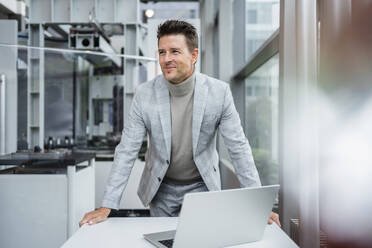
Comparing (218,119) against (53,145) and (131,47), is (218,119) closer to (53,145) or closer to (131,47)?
(53,145)

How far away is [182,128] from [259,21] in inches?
53.9

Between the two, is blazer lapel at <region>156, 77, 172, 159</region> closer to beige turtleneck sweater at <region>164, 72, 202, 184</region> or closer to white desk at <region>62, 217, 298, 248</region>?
beige turtleneck sweater at <region>164, 72, 202, 184</region>

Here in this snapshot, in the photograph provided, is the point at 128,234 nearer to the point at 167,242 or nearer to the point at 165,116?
the point at 167,242

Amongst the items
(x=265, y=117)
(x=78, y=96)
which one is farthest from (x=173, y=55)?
(x=78, y=96)

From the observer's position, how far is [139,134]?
5.98ft

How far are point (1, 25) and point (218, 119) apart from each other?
7.97ft

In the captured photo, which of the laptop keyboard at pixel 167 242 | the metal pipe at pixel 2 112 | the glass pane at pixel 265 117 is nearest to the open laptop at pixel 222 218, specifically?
the laptop keyboard at pixel 167 242

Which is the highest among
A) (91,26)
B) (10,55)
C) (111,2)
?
(111,2)

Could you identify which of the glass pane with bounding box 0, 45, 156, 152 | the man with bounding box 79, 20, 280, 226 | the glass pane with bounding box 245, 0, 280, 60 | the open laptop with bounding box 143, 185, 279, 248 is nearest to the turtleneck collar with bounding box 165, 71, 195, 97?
the man with bounding box 79, 20, 280, 226

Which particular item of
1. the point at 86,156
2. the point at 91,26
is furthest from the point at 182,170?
the point at 91,26

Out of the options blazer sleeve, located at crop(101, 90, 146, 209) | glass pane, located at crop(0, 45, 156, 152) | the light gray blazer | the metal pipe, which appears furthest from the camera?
glass pane, located at crop(0, 45, 156, 152)

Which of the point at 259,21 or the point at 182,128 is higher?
the point at 259,21

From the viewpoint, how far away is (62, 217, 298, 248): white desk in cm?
121

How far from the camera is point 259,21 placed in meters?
2.81
